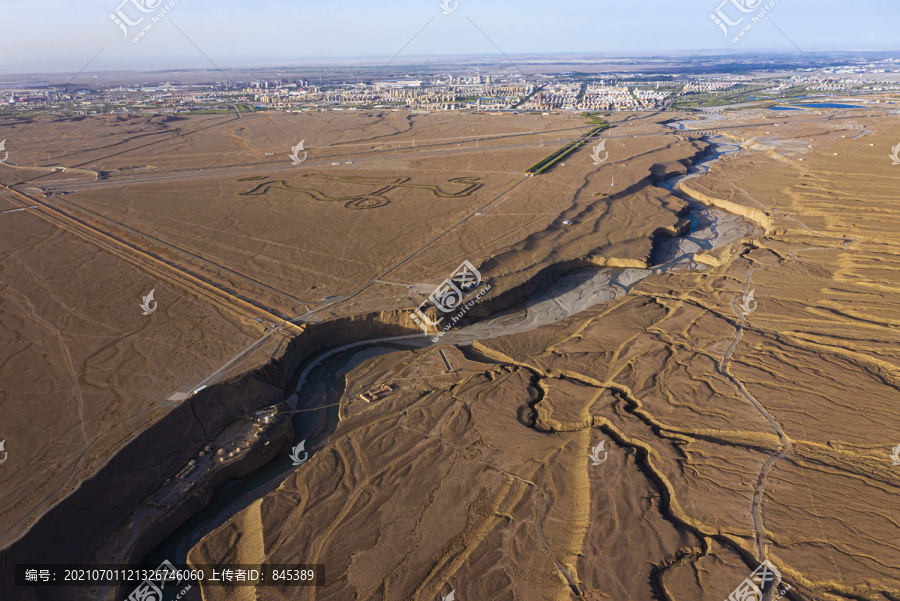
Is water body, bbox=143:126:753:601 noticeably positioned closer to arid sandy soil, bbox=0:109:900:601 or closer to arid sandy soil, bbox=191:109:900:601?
arid sandy soil, bbox=0:109:900:601

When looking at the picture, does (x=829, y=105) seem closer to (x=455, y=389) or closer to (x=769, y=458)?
(x=769, y=458)

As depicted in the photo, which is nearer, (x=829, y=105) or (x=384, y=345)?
(x=384, y=345)

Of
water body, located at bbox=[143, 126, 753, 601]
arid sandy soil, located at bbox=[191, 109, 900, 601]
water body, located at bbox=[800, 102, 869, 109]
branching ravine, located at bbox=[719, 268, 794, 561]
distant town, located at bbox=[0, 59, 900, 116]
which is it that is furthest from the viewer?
distant town, located at bbox=[0, 59, 900, 116]

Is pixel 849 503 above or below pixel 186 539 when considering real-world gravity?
above

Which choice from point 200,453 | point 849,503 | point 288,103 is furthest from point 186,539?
point 288,103

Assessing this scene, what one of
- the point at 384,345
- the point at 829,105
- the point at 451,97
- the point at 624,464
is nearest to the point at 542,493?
the point at 624,464

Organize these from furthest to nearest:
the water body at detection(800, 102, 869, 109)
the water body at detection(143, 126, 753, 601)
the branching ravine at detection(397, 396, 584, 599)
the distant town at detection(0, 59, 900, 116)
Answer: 1. the distant town at detection(0, 59, 900, 116)
2. the water body at detection(800, 102, 869, 109)
3. the water body at detection(143, 126, 753, 601)
4. the branching ravine at detection(397, 396, 584, 599)

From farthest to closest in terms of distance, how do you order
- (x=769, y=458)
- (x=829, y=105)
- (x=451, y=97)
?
(x=451, y=97)
(x=829, y=105)
(x=769, y=458)

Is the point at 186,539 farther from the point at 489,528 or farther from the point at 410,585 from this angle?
the point at 489,528

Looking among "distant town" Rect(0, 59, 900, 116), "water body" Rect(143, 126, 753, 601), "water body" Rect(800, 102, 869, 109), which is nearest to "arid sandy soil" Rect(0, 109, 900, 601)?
"water body" Rect(143, 126, 753, 601)
